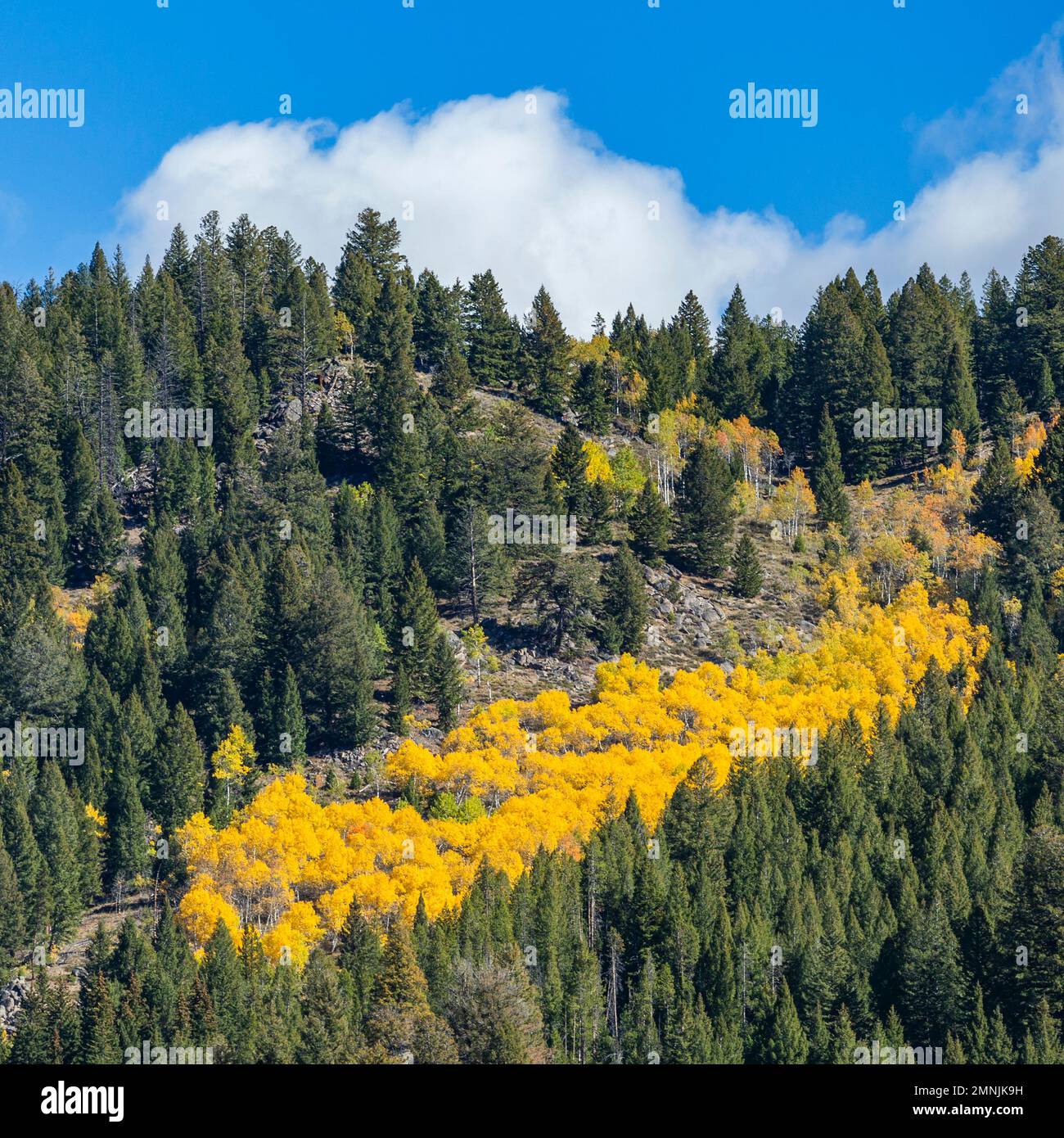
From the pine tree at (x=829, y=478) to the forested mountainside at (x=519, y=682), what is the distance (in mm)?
546

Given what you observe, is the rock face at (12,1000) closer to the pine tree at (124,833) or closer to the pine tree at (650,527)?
the pine tree at (124,833)

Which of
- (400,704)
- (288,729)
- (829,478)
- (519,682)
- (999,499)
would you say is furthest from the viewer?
(829,478)

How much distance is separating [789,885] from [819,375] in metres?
72.3

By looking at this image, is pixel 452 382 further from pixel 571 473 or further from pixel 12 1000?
Result: pixel 12 1000

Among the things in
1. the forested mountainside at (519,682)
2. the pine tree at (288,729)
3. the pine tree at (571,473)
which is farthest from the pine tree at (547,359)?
the pine tree at (288,729)

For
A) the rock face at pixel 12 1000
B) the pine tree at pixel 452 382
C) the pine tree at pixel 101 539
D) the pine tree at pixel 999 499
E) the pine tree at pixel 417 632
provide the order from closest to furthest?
the rock face at pixel 12 1000, the pine tree at pixel 417 632, the pine tree at pixel 101 539, the pine tree at pixel 999 499, the pine tree at pixel 452 382

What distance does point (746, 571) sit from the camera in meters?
128

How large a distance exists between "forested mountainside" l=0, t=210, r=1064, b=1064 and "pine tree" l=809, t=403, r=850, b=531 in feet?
1.79

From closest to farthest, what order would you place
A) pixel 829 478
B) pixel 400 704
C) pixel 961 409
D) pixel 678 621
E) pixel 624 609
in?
pixel 400 704 → pixel 624 609 → pixel 678 621 → pixel 829 478 → pixel 961 409

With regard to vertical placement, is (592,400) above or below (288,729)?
above

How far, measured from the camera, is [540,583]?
120 metres

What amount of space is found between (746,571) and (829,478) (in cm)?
1994

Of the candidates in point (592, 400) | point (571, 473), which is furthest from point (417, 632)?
point (592, 400)

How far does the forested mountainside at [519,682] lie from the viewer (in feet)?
281
